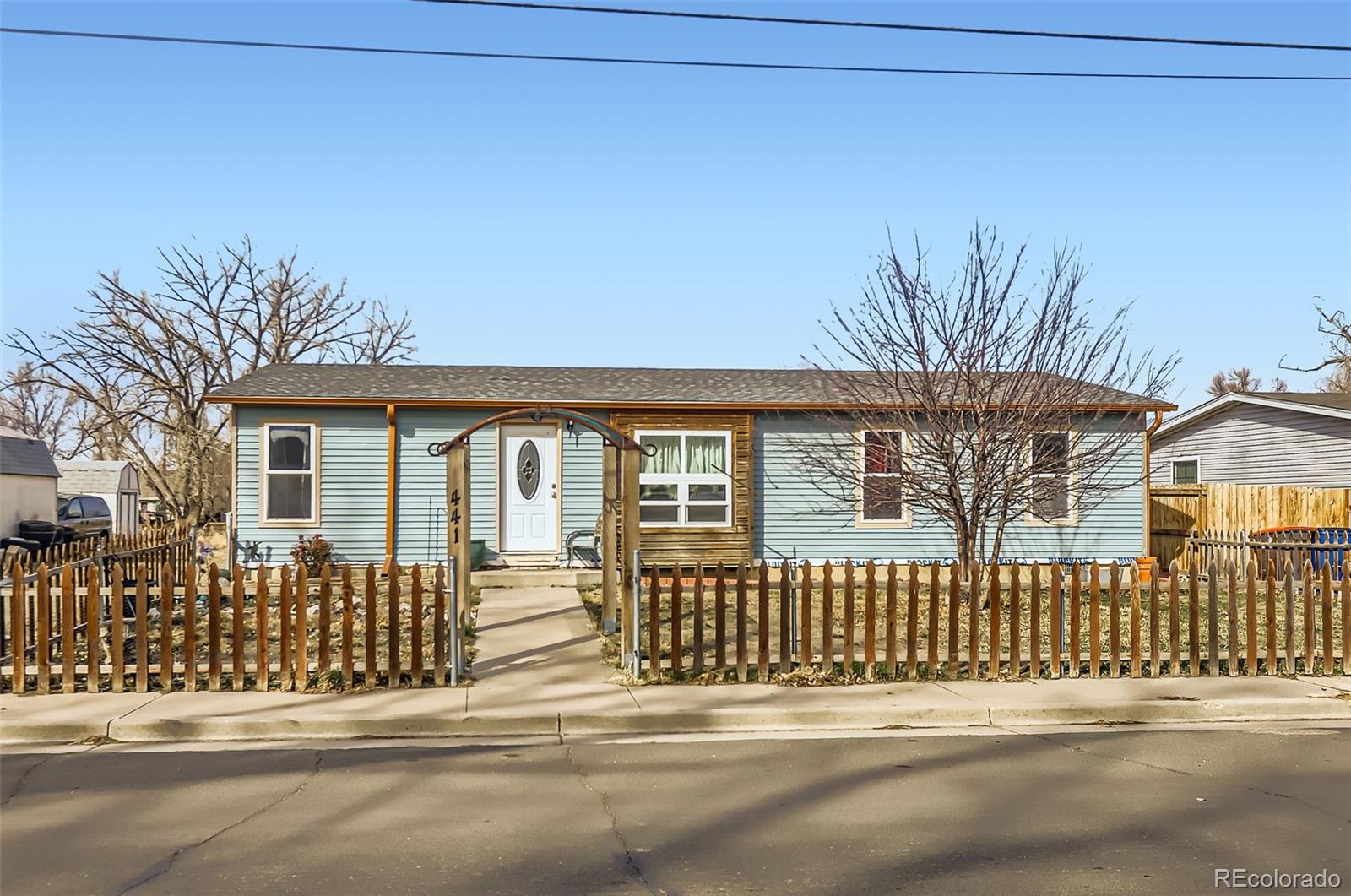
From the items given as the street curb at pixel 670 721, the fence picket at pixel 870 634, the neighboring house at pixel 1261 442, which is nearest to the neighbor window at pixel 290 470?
the street curb at pixel 670 721

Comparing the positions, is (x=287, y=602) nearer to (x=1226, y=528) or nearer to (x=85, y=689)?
(x=85, y=689)

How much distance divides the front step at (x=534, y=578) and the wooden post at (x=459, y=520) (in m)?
6.29

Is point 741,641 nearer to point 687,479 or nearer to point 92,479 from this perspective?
point 687,479

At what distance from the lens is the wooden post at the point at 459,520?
34.6 feet

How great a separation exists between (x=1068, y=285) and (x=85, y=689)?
11513 mm

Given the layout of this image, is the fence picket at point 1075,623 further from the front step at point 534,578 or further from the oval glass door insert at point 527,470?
the oval glass door insert at point 527,470

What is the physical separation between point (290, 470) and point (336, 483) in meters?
0.74

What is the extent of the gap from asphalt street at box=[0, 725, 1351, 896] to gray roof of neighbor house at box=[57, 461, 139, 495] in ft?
153

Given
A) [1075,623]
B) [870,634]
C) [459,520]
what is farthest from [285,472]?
[1075,623]

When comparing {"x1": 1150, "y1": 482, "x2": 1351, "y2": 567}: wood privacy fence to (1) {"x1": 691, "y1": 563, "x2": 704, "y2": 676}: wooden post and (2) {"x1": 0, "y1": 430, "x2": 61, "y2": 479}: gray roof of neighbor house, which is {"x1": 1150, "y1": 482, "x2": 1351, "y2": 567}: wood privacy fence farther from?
(2) {"x1": 0, "y1": 430, "x2": 61, "y2": 479}: gray roof of neighbor house

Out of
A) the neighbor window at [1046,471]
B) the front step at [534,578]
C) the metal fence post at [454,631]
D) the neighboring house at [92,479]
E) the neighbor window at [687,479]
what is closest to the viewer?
the metal fence post at [454,631]

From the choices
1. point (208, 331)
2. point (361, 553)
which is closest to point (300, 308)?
→ point (208, 331)

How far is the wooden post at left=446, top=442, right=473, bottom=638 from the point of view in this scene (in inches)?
415

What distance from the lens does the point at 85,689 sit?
9680 millimetres
